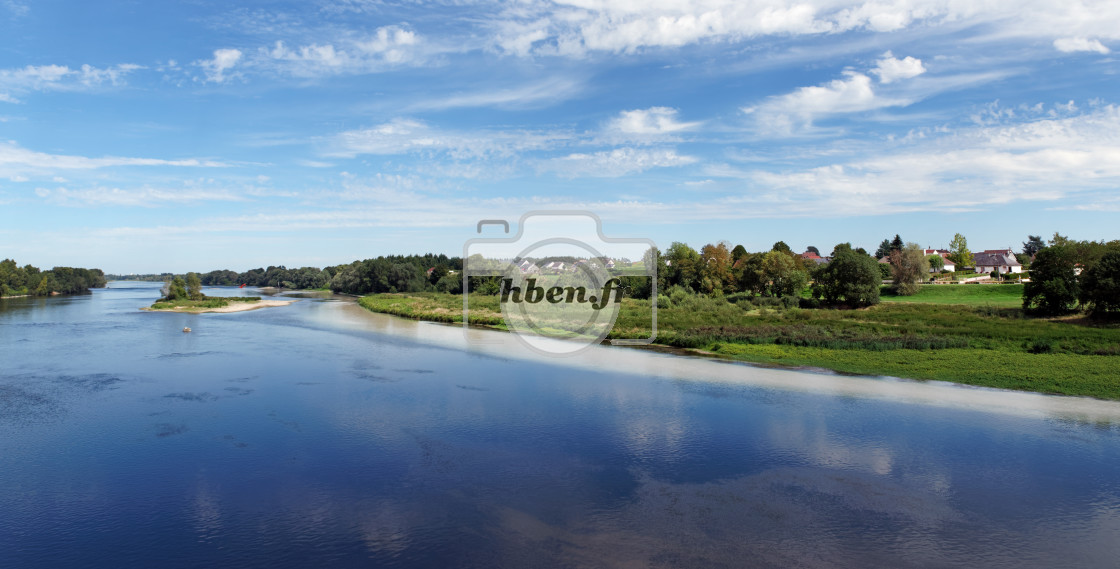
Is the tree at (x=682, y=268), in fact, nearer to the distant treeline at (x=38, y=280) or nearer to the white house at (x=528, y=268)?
the white house at (x=528, y=268)

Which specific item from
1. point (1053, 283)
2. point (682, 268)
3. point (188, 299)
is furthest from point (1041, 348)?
point (188, 299)

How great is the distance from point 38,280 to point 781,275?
9886cm

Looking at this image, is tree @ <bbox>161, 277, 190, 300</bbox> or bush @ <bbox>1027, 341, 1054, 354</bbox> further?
tree @ <bbox>161, 277, 190, 300</bbox>

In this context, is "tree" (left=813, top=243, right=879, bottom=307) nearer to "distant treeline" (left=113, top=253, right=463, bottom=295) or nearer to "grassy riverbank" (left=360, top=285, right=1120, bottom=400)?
"grassy riverbank" (left=360, top=285, right=1120, bottom=400)

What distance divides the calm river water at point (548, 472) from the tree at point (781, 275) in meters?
21.4

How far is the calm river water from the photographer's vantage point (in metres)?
8.88

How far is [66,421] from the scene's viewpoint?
50.2ft

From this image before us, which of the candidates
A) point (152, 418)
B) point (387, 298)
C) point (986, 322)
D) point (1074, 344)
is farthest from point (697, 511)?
point (387, 298)

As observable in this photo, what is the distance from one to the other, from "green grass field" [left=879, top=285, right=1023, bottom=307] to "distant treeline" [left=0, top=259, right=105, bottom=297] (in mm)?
100061

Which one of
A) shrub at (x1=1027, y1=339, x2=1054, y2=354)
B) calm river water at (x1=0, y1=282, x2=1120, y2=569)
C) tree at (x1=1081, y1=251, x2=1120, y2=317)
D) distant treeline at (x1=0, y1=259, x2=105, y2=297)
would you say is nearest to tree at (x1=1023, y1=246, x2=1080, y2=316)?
tree at (x1=1081, y1=251, x2=1120, y2=317)

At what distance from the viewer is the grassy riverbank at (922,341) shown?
63.8ft

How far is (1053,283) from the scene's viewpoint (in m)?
A: 26.9

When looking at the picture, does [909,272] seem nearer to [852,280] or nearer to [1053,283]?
[852,280]

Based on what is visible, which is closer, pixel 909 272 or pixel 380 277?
pixel 909 272
